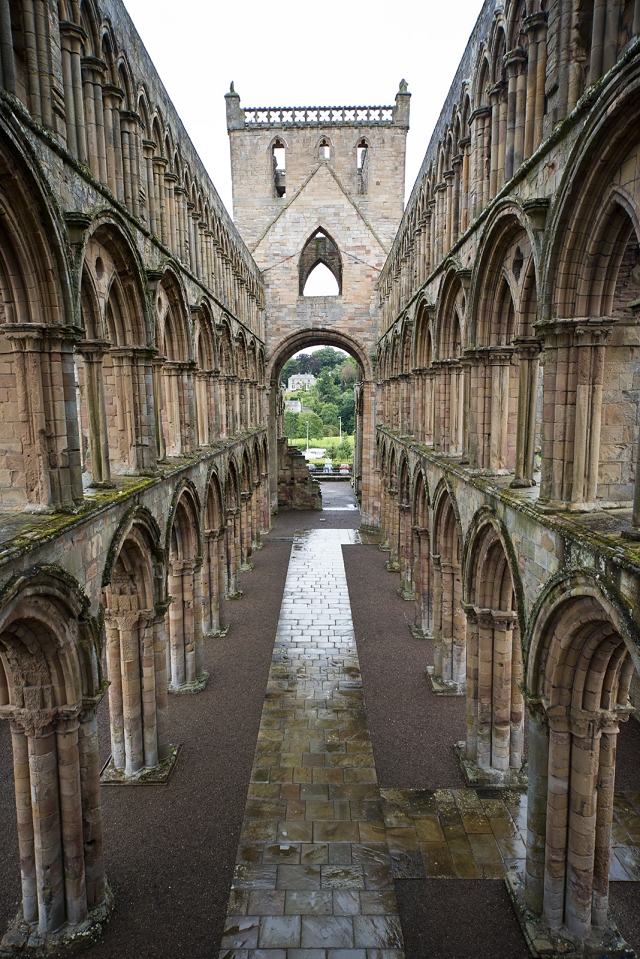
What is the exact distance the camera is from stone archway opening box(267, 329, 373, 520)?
107ft

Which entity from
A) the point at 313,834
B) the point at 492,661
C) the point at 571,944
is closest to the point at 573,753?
the point at 571,944

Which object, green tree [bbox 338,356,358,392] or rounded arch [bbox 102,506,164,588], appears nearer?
rounded arch [bbox 102,506,164,588]

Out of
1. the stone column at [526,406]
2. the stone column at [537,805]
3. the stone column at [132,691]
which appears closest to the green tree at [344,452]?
the stone column at [132,691]

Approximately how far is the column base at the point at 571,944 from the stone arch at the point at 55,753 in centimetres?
542

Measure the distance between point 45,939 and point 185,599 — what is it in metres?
7.46

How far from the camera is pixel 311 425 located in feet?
287

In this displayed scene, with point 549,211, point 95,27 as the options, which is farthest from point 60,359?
point 549,211

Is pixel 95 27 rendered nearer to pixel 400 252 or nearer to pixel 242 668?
pixel 242 668

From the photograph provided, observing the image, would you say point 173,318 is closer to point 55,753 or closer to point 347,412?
point 55,753

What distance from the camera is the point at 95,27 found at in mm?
9133

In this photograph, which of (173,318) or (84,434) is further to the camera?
(173,318)

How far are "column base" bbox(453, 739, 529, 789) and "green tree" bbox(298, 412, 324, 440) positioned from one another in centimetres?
7606

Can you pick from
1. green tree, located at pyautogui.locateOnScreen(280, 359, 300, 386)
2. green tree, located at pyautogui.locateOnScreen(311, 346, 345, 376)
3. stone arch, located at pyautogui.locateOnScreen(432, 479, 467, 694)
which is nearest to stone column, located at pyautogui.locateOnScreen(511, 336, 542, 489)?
stone arch, located at pyautogui.locateOnScreen(432, 479, 467, 694)

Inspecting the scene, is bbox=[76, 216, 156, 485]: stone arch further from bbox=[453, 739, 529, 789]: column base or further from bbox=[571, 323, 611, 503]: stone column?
A: bbox=[453, 739, 529, 789]: column base
